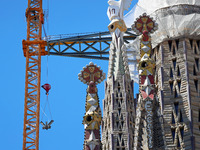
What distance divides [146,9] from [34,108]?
13.7 meters

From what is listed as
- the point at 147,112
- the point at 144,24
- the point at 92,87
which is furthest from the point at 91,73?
the point at 147,112

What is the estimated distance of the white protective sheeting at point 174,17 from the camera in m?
61.3

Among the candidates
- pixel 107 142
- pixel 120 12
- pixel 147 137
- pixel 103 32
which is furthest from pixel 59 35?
pixel 147 137

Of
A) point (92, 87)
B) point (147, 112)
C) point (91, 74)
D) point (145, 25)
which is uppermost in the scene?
point (145, 25)

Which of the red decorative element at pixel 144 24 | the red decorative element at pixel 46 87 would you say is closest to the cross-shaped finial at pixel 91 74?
the red decorative element at pixel 144 24

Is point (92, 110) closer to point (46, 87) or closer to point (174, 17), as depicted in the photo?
point (174, 17)

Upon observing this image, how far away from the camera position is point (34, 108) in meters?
71.8

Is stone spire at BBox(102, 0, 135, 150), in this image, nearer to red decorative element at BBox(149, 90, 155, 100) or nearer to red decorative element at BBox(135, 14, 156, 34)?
red decorative element at BBox(135, 14, 156, 34)

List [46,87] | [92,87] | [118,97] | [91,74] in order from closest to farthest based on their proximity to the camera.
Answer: [92,87]
[91,74]
[118,97]
[46,87]

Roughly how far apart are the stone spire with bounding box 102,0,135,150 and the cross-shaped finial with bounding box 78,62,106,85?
2.05m

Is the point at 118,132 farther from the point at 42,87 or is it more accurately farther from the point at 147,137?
the point at 42,87

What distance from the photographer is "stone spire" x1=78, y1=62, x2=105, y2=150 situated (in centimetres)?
5684

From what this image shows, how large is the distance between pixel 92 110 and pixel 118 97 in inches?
164

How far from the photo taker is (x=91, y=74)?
6038cm
